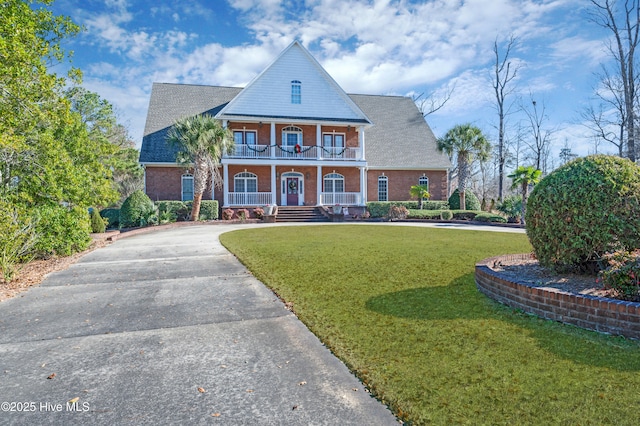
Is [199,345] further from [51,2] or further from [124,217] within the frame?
[124,217]

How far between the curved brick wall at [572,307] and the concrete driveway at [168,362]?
2.67 meters

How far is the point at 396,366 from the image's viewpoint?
314 centimetres

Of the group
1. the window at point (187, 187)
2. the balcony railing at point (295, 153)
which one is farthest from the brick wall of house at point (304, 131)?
the window at point (187, 187)

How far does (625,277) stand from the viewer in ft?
13.1

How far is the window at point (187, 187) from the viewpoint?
25453 mm

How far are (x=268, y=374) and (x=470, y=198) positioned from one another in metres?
26.6

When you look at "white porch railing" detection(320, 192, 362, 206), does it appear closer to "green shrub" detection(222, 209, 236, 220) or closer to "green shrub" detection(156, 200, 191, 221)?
"green shrub" detection(222, 209, 236, 220)

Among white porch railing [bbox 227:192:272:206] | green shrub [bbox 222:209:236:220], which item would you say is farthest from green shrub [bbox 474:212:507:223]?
green shrub [bbox 222:209:236:220]

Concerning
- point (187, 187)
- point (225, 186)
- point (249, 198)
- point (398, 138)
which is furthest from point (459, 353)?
point (398, 138)

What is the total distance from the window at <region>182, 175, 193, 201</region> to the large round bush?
77.2ft

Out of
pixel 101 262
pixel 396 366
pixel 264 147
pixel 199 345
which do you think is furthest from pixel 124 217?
pixel 396 366

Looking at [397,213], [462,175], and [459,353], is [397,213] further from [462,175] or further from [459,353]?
[459,353]

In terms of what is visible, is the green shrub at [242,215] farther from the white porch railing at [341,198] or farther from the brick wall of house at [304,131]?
the brick wall of house at [304,131]

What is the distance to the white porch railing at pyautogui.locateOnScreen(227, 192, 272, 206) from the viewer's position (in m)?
24.7
